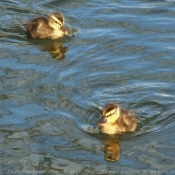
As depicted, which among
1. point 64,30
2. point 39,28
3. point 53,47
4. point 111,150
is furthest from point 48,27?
point 111,150

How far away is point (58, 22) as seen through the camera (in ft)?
34.6

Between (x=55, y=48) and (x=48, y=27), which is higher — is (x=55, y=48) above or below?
below

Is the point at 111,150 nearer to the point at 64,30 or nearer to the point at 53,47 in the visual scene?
the point at 53,47

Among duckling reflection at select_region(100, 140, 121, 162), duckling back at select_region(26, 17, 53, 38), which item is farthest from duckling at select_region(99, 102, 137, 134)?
duckling back at select_region(26, 17, 53, 38)

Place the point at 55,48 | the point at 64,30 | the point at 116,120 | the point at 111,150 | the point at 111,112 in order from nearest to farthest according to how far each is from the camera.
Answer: the point at 111,150 → the point at 111,112 → the point at 116,120 → the point at 55,48 → the point at 64,30

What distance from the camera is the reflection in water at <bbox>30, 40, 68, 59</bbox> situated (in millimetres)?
9903

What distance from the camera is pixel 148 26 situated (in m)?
10.8

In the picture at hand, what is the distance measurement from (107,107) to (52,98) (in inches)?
41.9

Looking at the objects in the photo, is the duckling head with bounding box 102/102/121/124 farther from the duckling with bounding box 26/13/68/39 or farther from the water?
the duckling with bounding box 26/13/68/39

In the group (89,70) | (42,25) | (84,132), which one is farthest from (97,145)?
(42,25)

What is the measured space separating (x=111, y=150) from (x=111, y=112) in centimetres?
43

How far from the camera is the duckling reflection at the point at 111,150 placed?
7.16m

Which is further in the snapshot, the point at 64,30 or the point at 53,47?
the point at 64,30

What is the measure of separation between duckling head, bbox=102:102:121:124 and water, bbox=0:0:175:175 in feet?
0.69
